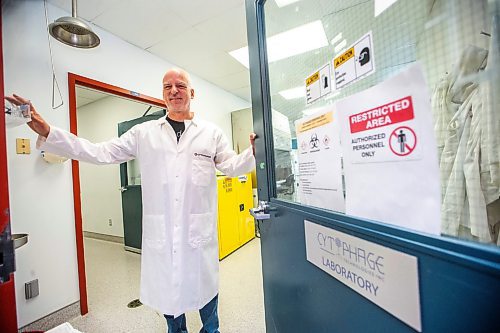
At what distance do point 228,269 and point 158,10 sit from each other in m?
2.71

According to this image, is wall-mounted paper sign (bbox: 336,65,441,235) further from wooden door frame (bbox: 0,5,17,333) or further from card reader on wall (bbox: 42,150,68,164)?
card reader on wall (bbox: 42,150,68,164)

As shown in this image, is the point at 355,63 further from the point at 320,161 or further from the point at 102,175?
the point at 102,175

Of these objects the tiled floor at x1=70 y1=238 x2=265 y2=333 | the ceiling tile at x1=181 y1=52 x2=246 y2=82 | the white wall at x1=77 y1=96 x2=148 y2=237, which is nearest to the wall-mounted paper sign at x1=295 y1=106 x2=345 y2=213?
the tiled floor at x1=70 y1=238 x2=265 y2=333

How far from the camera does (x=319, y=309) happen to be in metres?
0.66

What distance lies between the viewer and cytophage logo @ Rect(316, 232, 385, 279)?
453 millimetres

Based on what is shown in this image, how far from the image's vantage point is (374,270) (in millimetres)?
460

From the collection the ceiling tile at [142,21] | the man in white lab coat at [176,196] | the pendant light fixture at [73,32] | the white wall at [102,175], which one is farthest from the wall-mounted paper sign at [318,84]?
the white wall at [102,175]

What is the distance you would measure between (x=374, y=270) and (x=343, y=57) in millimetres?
511

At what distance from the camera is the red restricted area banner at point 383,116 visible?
411 millimetres

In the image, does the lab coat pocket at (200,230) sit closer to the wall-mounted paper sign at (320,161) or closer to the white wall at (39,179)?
the wall-mounted paper sign at (320,161)

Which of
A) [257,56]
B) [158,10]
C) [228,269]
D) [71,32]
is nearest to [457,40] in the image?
[257,56]

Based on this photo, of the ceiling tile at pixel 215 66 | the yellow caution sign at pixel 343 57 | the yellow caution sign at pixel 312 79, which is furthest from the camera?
the ceiling tile at pixel 215 66

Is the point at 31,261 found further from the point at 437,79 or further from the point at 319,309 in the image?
the point at 437,79

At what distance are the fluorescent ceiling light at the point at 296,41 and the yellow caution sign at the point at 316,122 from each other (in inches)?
9.0
